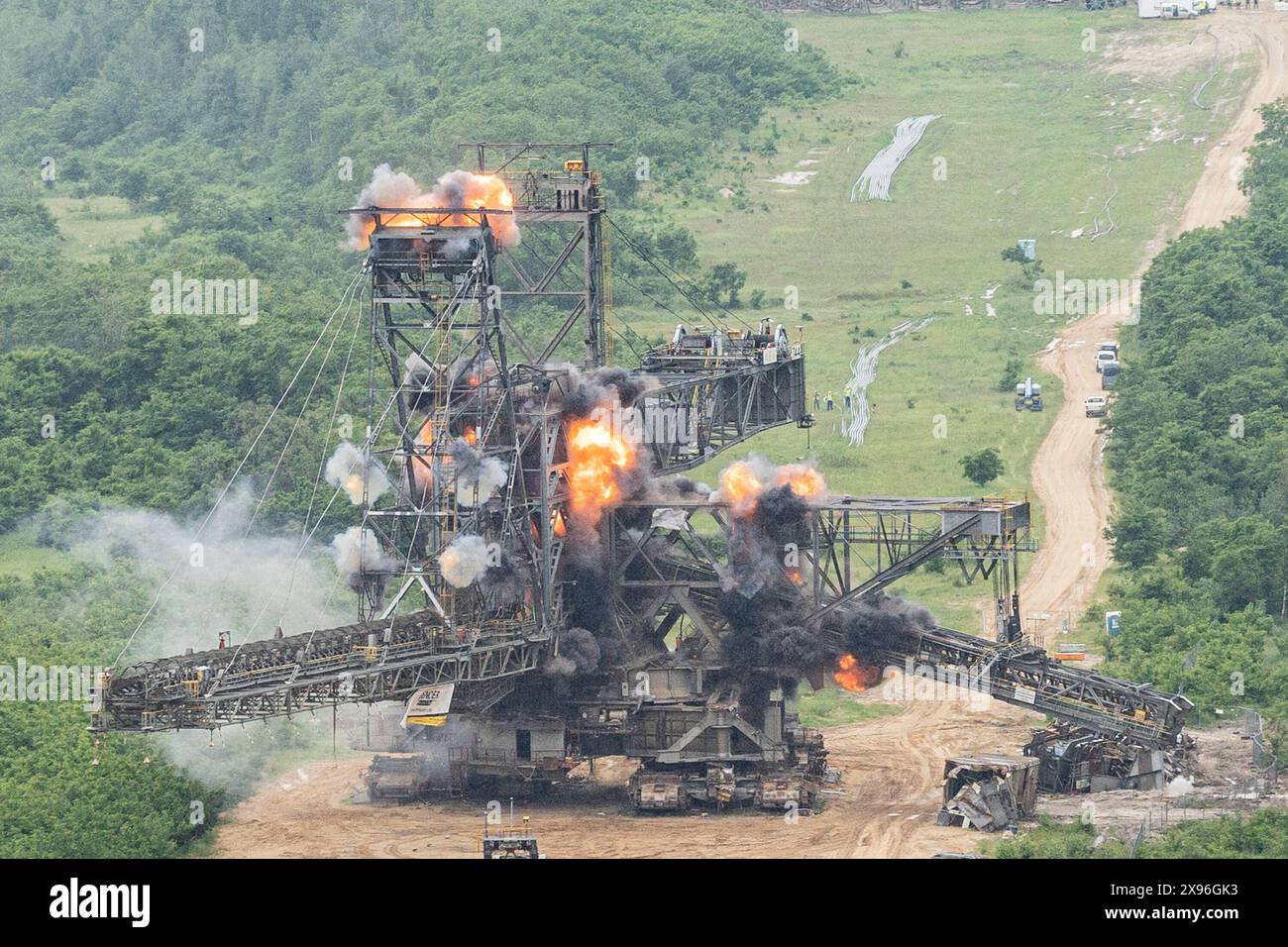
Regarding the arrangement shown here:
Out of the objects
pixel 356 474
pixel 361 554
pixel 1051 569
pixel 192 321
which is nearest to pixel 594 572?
pixel 361 554

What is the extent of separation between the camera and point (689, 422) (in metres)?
92.2

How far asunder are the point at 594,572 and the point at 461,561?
7.63 m

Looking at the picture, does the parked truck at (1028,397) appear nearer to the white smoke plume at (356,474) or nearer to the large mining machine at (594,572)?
the large mining machine at (594,572)

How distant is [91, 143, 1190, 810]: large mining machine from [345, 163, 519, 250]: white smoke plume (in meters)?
0.10

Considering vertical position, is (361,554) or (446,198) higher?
(446,198)

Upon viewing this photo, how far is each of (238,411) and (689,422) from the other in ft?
134

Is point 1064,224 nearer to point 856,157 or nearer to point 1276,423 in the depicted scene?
point 856,157

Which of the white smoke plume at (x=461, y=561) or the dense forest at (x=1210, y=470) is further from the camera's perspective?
the dense forest at (x=1210, y=470)

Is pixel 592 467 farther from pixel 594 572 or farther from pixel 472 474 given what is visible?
pixel 472 474

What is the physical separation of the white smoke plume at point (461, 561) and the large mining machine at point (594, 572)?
6 centimetres

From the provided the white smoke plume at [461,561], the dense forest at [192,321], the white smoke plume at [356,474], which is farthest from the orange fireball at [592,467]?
the dense forest at [192,321]

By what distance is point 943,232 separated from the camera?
17012 cm

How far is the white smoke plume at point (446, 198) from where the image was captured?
84000mm

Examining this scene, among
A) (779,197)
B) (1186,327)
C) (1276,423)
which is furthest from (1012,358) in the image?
(779,197)
